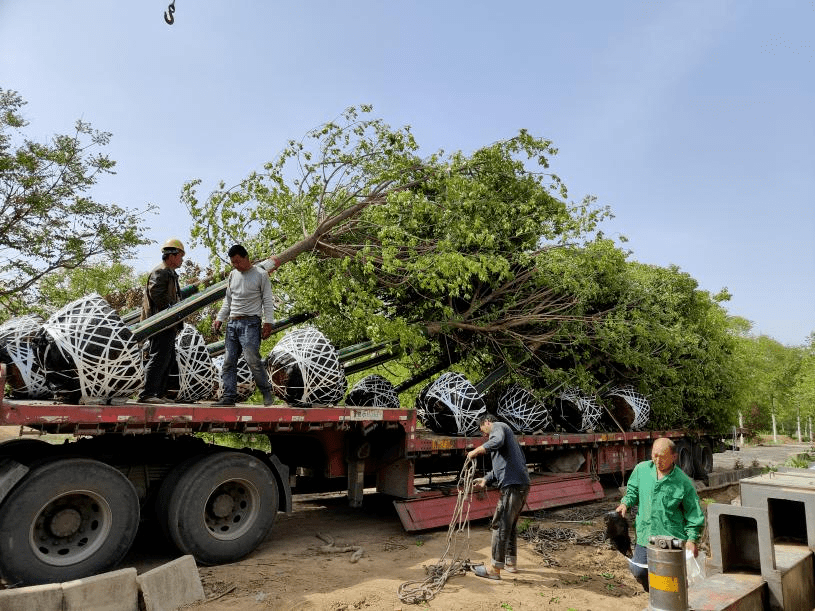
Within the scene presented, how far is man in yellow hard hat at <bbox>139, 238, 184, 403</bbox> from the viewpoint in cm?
708

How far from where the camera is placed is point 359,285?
940 cm

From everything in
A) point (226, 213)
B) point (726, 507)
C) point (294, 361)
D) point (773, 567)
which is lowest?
point (773, 567)

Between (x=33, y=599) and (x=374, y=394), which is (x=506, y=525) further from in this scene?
(x=33, y=599)

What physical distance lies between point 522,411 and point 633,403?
3522 millimetres

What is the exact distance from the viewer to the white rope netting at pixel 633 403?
12555mm

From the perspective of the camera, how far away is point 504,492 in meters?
6.64

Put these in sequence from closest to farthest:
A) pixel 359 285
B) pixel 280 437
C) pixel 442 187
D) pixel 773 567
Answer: pixel 773 567
pixel 280 437
pixel 359 285
pixel 442 187

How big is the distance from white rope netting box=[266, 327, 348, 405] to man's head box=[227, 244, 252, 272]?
1296 millimetres

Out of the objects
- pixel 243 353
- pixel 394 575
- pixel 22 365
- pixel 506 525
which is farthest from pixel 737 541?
pixel 22 365

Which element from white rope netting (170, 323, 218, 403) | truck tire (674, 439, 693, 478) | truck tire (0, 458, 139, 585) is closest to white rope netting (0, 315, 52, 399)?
white rope netting (170, 323, 218, 403)

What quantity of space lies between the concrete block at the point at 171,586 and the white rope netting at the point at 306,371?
109 inches

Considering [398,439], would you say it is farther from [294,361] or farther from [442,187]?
[442,187]

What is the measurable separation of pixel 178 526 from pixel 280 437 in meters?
2.30

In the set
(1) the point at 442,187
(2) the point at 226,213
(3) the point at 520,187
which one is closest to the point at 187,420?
(2) the point at 226,213
